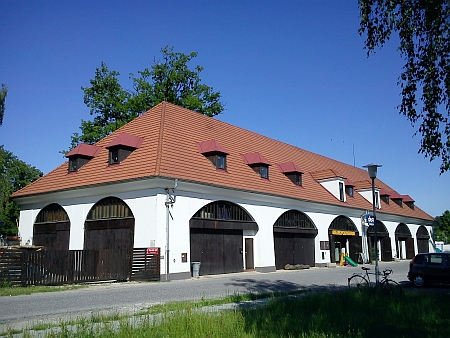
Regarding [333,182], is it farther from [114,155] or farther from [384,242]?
[114,155]

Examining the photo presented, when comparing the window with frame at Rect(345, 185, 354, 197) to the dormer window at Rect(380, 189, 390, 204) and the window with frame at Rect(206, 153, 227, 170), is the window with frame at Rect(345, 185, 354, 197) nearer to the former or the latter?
the dormer window at Rect(380, 189, 390, 204)

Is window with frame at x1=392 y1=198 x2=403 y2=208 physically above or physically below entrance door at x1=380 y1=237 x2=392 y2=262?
above

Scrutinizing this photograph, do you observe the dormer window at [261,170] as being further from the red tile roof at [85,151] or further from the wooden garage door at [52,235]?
the wooden garage door at [52,235]

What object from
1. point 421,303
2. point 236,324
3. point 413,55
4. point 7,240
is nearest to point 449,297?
point 421,303

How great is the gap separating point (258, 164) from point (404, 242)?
84.9 ft

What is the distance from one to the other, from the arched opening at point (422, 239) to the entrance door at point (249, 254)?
95.8 ft

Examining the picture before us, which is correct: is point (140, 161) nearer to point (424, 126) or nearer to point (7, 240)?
point (7, 240)

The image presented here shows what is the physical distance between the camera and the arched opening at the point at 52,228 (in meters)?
25.4

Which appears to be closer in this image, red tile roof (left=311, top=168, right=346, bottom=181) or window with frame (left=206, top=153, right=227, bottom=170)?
Result: window with frame (left=206, top=153, right=227, bottom=170)

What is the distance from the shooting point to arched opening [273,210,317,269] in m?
29.1

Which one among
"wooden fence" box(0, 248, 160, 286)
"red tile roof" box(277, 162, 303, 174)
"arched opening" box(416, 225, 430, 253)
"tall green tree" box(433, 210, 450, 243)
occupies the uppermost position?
"red tile roof" box(277, 162, 303, 174)

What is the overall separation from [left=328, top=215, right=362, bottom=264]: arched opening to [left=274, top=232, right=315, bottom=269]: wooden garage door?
9.41 ft

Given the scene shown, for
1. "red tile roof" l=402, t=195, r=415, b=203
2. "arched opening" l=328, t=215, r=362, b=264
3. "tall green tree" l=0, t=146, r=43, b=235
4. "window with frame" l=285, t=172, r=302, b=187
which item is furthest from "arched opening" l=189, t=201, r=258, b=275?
"tall green tree" l=0, t=146, r=43, b=235

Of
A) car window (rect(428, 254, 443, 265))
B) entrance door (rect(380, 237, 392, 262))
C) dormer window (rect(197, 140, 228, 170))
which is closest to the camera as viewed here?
car window (rect(428, 254, 443, 265))
